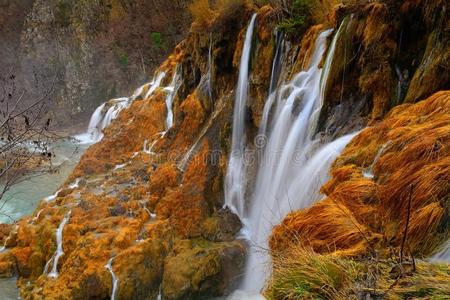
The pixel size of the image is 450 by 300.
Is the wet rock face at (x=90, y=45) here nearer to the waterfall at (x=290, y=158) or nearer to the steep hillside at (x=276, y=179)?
the steep hillside at (x=276, y=179)

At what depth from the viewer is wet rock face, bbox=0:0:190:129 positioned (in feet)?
98.8

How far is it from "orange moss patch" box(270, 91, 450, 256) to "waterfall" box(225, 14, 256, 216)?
474cm

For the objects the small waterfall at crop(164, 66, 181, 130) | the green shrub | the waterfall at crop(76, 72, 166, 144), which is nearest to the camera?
the small waterfall at crop(164, 66, 181, 130)

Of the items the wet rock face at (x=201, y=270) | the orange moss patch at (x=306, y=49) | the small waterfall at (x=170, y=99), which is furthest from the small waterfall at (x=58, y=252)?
the orange moss patch at (x=306, y=49)

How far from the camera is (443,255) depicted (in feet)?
9.63

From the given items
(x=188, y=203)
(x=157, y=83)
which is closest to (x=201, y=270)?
(x=188, y=203)

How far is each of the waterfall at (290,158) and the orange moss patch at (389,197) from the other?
4.56ft

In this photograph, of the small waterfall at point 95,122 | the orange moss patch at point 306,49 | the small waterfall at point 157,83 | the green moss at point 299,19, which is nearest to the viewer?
the orange moss patch at point 306,49

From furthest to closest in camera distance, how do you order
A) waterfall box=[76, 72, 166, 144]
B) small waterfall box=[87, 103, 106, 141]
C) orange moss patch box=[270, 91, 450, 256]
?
small waterfall box=[87, 103, 106, 141]
waterfall box=[76, 72, 166, 144]
orange moss patch box=[270, 91, 450, 256]

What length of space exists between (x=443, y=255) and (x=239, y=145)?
7.17m

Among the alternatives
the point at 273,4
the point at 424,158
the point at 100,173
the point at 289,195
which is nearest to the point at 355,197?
the point at 424,158

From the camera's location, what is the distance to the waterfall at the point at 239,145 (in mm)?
9461

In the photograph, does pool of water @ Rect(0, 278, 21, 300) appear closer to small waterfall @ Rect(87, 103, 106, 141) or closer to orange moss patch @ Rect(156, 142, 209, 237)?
orange moss patch @ Rect(156, 142, 209, 237)

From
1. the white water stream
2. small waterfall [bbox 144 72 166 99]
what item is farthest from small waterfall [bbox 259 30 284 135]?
small waterfall [bbox 144 72 166 99]
